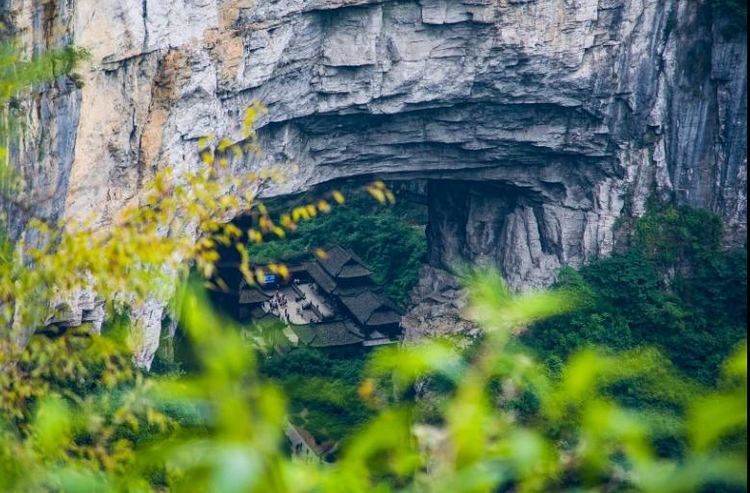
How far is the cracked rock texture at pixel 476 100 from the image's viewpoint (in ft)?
34.0

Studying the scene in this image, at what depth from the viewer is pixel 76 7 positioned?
8.56 meters

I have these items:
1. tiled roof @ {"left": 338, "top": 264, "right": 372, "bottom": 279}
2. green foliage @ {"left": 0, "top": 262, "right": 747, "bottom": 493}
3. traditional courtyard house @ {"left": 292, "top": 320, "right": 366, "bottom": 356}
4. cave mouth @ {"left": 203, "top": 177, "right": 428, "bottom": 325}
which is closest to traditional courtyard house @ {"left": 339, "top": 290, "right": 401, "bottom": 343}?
traditional courtyard house @ {"left": 292, "top": 320, "right": 366, "bottom": 356}

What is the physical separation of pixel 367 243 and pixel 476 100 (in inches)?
136

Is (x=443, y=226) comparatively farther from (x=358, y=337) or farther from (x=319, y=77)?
(x=319, y=77)

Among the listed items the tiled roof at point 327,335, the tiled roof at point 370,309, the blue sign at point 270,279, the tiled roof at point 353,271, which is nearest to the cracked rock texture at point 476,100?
the tiled roof at point 353,271

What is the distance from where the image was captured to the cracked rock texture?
34.0 feet

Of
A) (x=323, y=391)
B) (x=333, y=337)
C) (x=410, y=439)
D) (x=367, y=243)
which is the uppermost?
(x=410, y=439)

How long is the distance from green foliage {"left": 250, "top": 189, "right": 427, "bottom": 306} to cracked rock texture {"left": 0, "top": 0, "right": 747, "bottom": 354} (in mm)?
1393

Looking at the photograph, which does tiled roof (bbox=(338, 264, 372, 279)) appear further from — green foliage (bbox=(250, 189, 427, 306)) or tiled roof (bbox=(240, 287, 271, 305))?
tiled roof (bbox=(240, 287, 271, 305))

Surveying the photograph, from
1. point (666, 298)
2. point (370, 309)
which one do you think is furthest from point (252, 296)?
point (666, 298)

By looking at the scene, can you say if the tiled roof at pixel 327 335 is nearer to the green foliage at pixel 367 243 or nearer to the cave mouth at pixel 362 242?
the cave mouth at pixel 362 242

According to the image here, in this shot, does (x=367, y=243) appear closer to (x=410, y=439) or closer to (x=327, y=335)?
(x=327, y=335)

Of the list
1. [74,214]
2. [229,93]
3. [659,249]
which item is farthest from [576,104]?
[74,214]

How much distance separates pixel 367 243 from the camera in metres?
15.6
